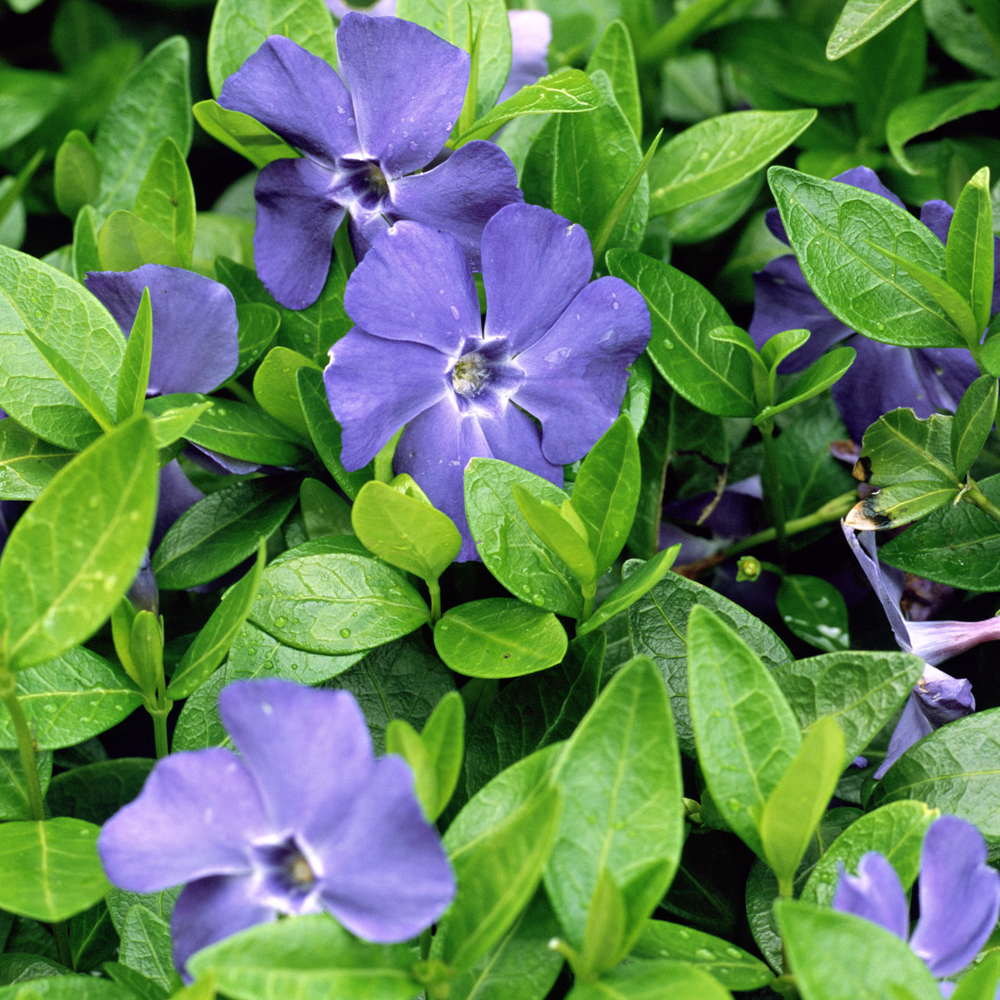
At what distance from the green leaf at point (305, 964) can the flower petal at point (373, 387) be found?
0.29m

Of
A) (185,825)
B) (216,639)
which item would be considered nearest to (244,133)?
(216,639)

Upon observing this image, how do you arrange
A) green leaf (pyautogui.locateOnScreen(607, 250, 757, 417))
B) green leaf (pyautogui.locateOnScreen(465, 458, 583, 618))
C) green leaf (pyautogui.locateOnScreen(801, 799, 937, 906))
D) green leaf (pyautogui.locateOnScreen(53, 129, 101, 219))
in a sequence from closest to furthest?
green leaf (pyautogui.locateOnScreen(801, 799, 937, 906)), green leaf (pyautogui.locateOnScreen(465, 458, 583, 618)), green leaf (pyautogui.locateOnScreen(607, 250, 757, 417)), green leaf (pyautogui.locateOnScreen(53, 129, 101, 219))

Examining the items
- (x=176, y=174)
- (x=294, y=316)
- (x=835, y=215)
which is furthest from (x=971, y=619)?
(x=176, y=174)

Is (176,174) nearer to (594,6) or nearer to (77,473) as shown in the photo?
(77,473)

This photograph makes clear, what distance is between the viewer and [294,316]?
757 millimetres

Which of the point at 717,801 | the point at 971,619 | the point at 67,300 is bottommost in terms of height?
the point at 971,619

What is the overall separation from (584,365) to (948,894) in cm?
39

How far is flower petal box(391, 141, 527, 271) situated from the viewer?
70cm

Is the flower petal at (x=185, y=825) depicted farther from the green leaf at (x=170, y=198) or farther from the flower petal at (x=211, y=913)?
the green leaf at (x=170, y=198)

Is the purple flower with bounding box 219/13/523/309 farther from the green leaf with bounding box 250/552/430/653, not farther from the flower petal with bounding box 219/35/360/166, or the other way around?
the green leaf with bounding box 250/552/430/653

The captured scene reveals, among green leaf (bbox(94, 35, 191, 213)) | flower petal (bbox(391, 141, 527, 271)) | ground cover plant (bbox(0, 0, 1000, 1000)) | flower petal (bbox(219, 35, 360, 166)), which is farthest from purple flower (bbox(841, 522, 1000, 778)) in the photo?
green leaf (bbox(94, 35, 191, 213))

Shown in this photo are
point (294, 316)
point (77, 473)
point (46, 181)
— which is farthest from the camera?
point (46, 181)

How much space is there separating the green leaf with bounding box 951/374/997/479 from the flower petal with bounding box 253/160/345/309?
45 cm

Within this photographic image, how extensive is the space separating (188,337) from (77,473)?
0.26 m
